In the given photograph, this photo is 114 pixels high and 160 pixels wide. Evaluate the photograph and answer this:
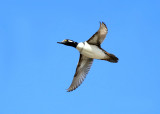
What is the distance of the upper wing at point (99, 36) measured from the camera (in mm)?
22078

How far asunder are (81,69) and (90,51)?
1.88 meters

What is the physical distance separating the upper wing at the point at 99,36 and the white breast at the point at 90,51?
0.80ft

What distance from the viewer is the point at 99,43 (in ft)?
75.1

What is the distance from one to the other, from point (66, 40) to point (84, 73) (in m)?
2.32

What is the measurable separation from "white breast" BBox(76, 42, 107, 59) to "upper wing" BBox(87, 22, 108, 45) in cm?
24

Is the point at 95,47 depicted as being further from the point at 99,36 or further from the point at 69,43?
the point at 69,43

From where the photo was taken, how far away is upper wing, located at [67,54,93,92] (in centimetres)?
2402

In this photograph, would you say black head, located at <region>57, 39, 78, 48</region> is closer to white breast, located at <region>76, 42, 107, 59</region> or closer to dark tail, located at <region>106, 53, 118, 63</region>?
white breast, located at <region>76, 42, 107, 59</region>

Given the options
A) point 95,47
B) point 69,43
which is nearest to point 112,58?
point 95,47

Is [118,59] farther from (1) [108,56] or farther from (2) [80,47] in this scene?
(2) [80,47]

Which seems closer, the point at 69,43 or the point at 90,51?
the point at 90,51

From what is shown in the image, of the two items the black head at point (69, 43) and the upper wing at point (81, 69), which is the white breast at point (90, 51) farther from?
the upper wing at point (81, 69)

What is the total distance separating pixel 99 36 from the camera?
22.6 m

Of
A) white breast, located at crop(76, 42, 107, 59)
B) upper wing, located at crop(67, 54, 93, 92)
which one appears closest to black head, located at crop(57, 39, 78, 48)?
white breast, located at crop(76, 42, 107, 59)
